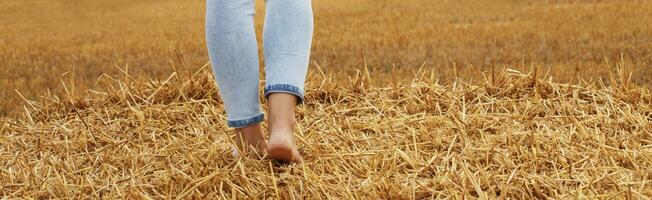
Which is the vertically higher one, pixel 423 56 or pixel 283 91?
pixel 283 91

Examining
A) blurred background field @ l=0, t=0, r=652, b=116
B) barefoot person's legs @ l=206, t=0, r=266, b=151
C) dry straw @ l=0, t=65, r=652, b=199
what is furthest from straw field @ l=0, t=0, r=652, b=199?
blurred background field @ l=0, t=0, r=652, b=116

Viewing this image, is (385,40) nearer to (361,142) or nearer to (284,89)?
(361,142)

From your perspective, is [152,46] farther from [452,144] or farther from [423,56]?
[452,144]

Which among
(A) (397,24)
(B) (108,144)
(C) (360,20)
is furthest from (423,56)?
(B) (108,144)

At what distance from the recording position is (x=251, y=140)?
1967 millimetres

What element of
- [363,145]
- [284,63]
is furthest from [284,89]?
[363,145]

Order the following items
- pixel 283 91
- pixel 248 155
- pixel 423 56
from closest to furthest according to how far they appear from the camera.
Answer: pixel 283 91 < pixel 248 155 < pixel 423 56

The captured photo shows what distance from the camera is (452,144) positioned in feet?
7.16

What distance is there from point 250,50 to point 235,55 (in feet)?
0.11

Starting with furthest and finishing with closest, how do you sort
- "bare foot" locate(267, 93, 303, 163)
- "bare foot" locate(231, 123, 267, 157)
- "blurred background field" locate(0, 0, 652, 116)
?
"blurred background field" locate(0, 0, 652, 116) → "bare foot" locate(231, 123, 267, 157) → "bare foot" locate(267, 93, 303, 163)

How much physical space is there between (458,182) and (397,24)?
7.76m

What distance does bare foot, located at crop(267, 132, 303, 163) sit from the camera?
6.04ft

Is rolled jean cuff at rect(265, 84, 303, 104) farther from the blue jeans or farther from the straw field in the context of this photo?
the straw field

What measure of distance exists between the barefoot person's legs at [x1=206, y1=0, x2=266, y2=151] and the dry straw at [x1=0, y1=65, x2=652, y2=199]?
0.46 ft
